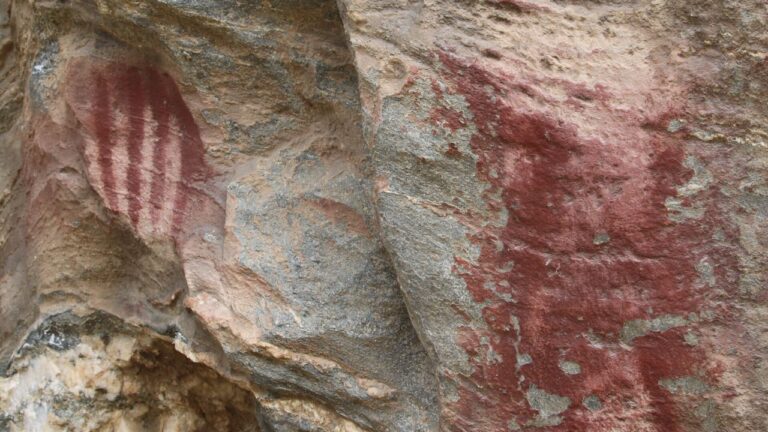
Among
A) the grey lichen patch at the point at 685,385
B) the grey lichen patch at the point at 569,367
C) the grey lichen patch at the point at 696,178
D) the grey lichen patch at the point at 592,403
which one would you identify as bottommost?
the grey lichen patch at the point at 592,403

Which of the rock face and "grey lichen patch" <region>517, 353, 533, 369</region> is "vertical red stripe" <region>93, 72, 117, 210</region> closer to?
the rock face

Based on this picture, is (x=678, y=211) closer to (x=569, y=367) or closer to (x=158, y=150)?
(x=569, y=367)

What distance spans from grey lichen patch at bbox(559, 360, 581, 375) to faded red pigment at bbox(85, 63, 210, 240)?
668 millimetres

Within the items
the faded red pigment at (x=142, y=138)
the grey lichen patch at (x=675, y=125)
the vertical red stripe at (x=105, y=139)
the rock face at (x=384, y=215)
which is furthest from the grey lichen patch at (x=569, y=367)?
the vertical red stripe at (x=105, y=139)

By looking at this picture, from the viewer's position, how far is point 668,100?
1157mm

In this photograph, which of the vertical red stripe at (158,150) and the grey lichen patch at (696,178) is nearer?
the grey lichen patch at (696,178)

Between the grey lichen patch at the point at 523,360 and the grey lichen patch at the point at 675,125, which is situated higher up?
the grey lichen patch at the point at 675,125

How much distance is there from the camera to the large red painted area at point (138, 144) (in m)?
1.49

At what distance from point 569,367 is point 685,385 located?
15 centimetres

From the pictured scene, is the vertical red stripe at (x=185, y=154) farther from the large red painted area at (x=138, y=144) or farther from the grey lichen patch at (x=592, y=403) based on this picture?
the grey lichen patch at (x=592, y=403)

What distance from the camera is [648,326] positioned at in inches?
45.8

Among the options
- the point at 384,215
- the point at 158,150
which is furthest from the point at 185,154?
the point at 384,215

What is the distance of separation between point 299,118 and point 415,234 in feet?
1.14

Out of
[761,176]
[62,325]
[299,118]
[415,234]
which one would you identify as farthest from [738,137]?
[62,325]
